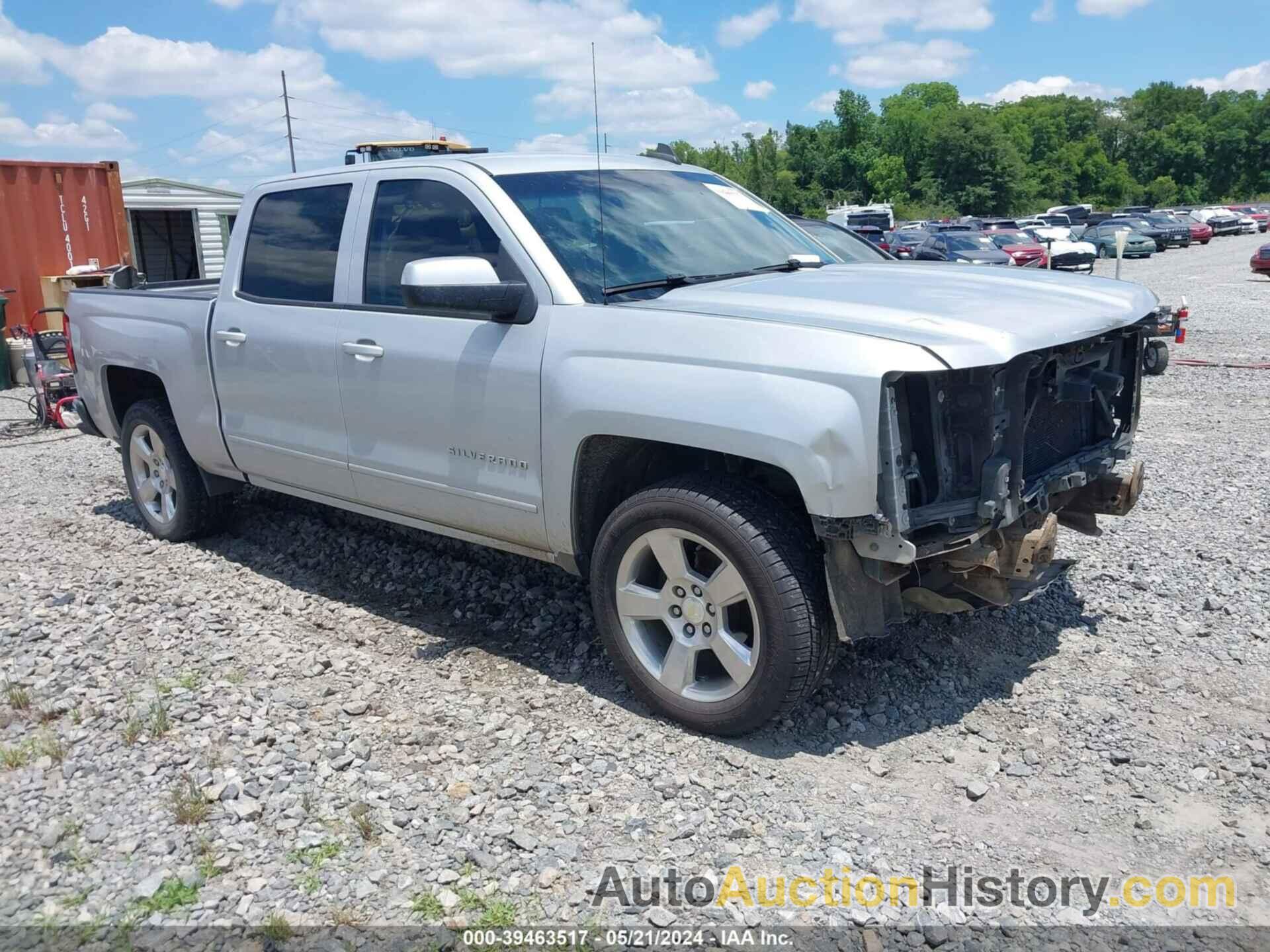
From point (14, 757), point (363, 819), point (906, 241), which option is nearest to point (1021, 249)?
point (906, 241)

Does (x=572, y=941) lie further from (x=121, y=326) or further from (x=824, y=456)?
(x=121, y=326)

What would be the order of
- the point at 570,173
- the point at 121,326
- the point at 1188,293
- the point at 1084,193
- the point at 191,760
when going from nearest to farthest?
the point at 191,760
the point at 570,173
the point at 121,326
the point at 1188,293
the point at 1084,193

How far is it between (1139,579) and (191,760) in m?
4.21

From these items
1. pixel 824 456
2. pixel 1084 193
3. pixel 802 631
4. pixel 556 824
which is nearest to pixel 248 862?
pixel 556 824

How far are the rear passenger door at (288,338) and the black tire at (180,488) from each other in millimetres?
695

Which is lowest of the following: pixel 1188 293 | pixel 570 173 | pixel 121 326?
pixel 1188 293

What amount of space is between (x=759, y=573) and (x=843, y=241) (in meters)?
5.97

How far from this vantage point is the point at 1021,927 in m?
2.86

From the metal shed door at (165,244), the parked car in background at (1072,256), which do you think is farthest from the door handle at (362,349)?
the parked car in background at (1072,256)

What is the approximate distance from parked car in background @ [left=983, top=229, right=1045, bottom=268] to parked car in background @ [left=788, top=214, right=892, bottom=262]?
18.8 metres

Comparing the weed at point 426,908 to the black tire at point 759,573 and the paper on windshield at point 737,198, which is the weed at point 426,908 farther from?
the paper on windshield at point 737,198

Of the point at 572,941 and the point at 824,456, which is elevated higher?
the point at 824,456

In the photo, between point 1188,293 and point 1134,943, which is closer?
point 1134,943

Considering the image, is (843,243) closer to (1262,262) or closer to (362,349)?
(362,349)
